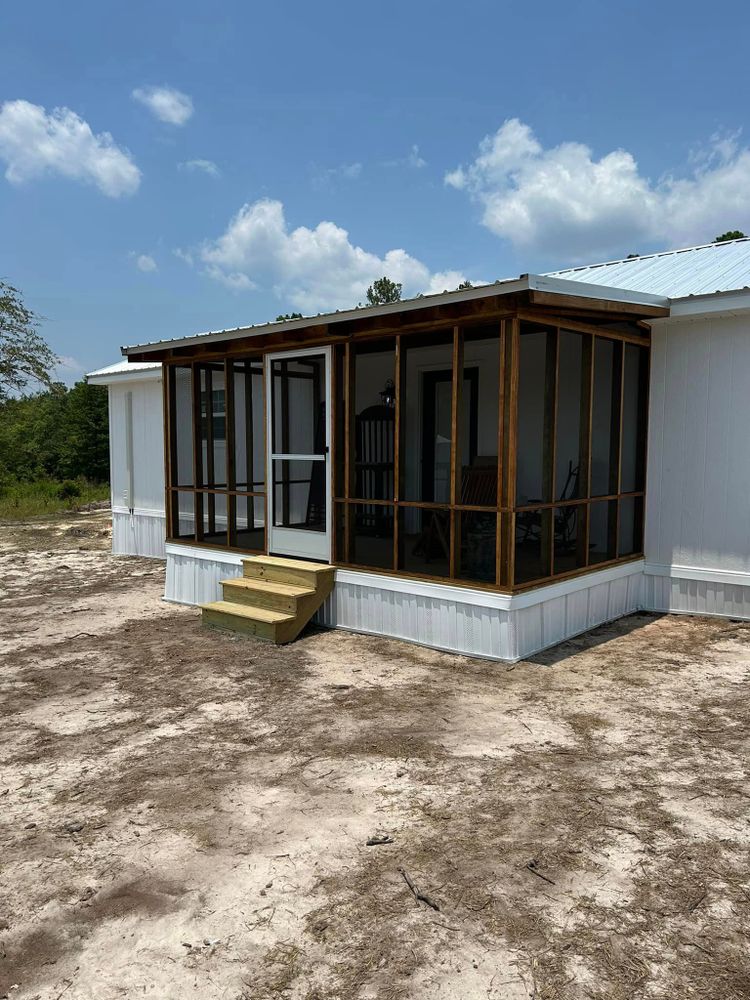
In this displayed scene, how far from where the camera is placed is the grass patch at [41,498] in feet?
52.1

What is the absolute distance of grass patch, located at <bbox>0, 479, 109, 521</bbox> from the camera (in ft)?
52.1

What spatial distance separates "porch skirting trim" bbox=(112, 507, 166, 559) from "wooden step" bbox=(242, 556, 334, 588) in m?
4.26

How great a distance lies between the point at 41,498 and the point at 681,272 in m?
16.1

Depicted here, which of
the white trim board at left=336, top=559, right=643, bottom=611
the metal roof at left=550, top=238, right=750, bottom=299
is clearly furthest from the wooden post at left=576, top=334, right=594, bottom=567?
the metal roof at left=550, top=238, right=750, bottom=299

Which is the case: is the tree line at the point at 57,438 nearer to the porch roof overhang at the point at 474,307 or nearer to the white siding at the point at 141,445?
the white siding at the point at 141,445

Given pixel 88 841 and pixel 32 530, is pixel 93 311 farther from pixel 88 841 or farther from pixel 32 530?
pixel 88 841

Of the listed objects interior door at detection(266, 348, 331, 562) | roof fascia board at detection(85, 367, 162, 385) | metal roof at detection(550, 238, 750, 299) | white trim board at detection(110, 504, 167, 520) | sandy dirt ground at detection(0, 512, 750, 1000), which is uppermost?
metal roof at detection(550, 238, 750, 299)

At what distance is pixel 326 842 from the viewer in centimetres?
264

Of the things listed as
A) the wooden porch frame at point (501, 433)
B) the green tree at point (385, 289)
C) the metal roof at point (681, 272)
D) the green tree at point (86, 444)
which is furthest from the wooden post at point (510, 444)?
the green tree at point (385, 289)

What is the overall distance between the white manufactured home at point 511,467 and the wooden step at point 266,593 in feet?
0.06

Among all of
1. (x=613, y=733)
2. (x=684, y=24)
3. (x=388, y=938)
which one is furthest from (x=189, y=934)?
(x=684, y=24)

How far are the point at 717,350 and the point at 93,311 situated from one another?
19257mm

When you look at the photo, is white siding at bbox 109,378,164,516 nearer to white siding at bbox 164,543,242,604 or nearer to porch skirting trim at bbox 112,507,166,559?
porch skirting trim at bbox 112,507,166,559

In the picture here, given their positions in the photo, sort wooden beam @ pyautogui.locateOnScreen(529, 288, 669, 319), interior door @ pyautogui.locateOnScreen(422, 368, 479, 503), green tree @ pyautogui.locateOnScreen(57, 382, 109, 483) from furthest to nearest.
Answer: green tree @ pyautogui.locateOnScreen(57, 382, 109, 483), interior door @ pyautogui.locateOnScreen(422, 368, 479, 503), wooden beam @ pyautogui.locateOnScreen(529, 288, 669, 319)
